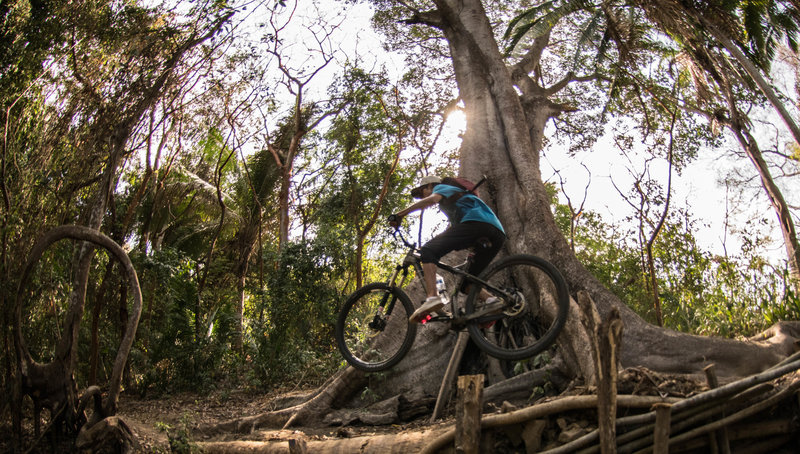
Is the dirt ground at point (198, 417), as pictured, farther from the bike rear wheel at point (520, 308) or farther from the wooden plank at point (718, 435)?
the wooden plank at point (718, 435)

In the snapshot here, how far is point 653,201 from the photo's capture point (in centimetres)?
1212

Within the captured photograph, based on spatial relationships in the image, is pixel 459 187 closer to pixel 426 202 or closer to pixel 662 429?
pixel 426 202

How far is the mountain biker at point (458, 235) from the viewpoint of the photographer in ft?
15.5

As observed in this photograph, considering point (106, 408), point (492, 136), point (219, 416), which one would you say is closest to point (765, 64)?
point (492, 136)

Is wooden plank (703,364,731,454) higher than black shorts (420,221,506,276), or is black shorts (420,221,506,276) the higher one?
black shorts (420,221,506,276)

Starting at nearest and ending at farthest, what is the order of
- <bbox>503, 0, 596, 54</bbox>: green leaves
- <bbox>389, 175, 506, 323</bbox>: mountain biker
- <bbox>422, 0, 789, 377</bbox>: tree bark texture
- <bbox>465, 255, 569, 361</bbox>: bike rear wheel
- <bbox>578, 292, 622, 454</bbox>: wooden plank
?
<bbox>578, 292, 622, 454</bbox>: wooden plank
<bbox>465, 255, 569, 361</bbox>: bike rear wheel
<bbox>389, 175, 506, 323</bbox>: mountain biker
<bbox>422, 0, 789, 377</bbox>: tree bark texture
<bbox>503, 0, 596, 54</bbox>: green leaves

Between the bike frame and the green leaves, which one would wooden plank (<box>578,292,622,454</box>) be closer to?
the bike frame

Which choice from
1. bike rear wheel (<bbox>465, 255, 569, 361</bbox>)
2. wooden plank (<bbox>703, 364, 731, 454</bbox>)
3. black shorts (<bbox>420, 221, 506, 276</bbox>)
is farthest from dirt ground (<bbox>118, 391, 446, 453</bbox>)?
wooden plank (<bbox>703, 364, 731, 454</bbox>)

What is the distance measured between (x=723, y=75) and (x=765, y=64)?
2.70 meters

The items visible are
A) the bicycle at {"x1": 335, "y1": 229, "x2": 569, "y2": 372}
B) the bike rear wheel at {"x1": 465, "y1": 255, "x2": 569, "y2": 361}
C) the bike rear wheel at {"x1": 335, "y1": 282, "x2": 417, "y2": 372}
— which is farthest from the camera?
the bike rear wheel at {"x1": 335, "y1": 282, "x2": 417, "y2": 372}

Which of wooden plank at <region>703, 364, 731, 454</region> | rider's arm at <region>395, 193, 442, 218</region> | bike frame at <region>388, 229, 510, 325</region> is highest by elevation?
rider's arm at <region>395, 193, 442, 218</region>

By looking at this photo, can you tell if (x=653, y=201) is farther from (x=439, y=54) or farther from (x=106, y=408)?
(x=106, y=408)

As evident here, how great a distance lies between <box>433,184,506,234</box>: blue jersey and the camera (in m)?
4.79

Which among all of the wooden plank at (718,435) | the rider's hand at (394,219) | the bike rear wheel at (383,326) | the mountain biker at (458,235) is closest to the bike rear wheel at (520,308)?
the mountain biker at (458,235)
